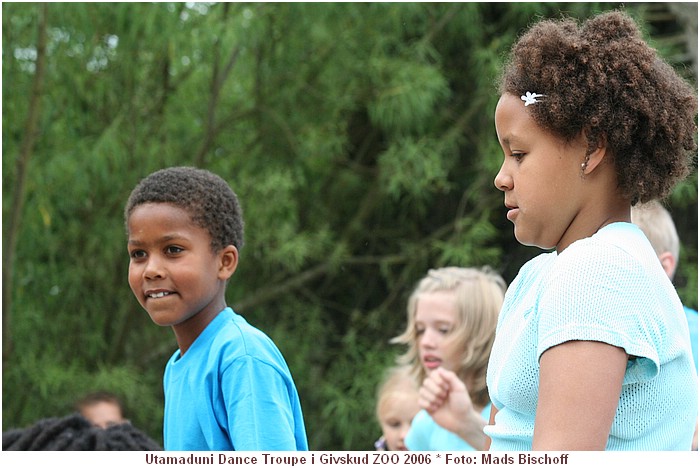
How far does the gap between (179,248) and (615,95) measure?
3.17 feet

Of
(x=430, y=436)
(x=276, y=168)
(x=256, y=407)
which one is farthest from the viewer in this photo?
(x=276, y=168)

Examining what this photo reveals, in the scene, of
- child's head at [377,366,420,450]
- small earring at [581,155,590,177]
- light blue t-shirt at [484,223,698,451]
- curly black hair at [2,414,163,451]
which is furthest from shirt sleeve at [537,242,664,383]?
child's head at [377,366,420,450]

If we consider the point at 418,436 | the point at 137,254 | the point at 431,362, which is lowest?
the point at 418,436

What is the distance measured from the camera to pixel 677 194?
15.4 feet

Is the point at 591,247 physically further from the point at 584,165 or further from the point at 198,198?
the point at 198,198

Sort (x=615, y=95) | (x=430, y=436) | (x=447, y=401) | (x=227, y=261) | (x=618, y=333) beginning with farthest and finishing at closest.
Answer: (x=430, y=436)
(x=447, y=401)
(x=227, y=261)
(x=615, y=95)
(x=618, y=333)

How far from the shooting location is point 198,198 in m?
2.00

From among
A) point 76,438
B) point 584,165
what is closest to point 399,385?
point 76,438

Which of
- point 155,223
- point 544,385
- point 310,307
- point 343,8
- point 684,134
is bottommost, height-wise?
point 310,307

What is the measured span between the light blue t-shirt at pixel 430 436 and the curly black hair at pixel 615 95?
4.75ft

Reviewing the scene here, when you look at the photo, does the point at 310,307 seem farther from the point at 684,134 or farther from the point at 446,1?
the point at 684,134

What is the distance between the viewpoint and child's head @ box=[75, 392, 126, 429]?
11.8ft
